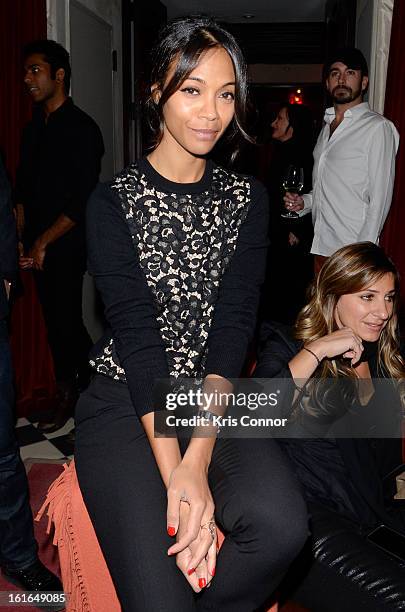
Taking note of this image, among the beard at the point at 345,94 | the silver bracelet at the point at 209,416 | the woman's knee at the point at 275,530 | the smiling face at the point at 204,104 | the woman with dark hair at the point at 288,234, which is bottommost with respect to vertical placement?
the woman with dark hair at the point at 288,234

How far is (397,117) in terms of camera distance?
3.61 m

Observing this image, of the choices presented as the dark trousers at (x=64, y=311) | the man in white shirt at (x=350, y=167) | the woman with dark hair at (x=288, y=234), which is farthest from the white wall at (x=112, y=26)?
the man in white shirt at (x=350, y=167)

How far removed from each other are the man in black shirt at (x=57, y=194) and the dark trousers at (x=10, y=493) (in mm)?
1481

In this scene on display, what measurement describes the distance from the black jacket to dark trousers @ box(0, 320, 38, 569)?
0.10 meters

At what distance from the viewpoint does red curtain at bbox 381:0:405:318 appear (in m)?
3.49

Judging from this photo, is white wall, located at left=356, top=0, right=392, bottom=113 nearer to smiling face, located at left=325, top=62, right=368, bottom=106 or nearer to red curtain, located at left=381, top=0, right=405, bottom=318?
smiling face, located at left=325, top=62, right=368, bottom=106

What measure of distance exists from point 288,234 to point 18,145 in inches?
95.2

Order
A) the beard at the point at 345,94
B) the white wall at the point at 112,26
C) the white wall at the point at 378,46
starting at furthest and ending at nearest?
the white wall at the point at 378,46, the white wall at the point at 112,26, the beard at the point at 345,94

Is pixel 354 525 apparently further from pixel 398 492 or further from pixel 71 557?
pixel 71 557

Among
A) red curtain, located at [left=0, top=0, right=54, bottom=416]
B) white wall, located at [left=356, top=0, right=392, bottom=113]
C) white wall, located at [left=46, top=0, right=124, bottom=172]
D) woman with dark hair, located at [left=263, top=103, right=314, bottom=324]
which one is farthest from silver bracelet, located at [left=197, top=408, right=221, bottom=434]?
woman with dark hair, located at [left=263, top=103, right=314, bottom=324]

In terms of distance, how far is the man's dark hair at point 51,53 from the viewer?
336cm

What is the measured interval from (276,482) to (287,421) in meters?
0.81

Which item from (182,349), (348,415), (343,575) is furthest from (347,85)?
(343,575)

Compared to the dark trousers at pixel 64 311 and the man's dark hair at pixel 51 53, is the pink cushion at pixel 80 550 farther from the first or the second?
the man's dark hair at pixel 51 53
